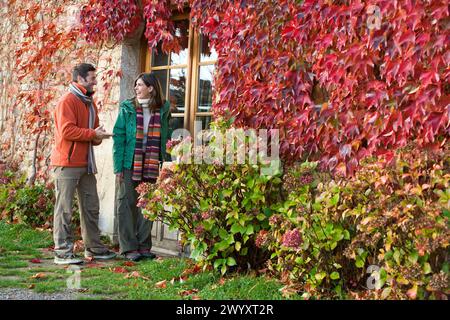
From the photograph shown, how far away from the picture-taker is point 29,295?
153 inches

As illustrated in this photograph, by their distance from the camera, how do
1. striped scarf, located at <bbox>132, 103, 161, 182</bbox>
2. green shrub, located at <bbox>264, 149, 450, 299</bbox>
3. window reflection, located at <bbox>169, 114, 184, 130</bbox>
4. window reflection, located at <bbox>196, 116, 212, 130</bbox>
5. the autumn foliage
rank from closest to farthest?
1. green shrub, located at <bbox>264, 149, 450, 299</bbox>
2. the autumn foliage
3. striped scarf, located at <bbox>132, 103, 161, 182</bbox>
4. window reflection, located at <bbox>196, 116, 212, 130</bbox>
5. window reflection, located at <bbox>169, 114, 184, 130</bbox>

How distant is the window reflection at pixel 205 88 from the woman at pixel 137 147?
1.67 ft

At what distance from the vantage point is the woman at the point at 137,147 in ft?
16.6

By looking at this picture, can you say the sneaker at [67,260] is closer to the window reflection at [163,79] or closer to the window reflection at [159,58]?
the window reflection at [163,79]

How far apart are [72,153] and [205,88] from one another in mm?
1462

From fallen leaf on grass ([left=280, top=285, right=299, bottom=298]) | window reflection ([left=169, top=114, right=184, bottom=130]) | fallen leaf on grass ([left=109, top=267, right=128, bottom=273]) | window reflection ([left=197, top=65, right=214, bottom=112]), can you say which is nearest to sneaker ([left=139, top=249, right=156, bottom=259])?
fallen leaf on grass ([left=109, top=267, right=128, bottom=273])

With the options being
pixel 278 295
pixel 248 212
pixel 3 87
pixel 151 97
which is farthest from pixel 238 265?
Result: pixel 3 87

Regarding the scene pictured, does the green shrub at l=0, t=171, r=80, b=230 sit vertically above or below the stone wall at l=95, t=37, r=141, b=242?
below

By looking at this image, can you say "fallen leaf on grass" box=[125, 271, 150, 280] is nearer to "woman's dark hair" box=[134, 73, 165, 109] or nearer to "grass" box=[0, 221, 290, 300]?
"grass" box=[0, 221, 290, 300]

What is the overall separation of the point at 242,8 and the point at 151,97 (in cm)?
120

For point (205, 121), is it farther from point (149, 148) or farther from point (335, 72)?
point (335, 72)

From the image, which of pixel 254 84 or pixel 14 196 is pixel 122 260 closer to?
pixel 254 84

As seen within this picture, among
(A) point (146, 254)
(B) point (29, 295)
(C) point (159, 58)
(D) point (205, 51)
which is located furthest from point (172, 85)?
(B) point (29, 295)

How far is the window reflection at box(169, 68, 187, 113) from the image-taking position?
5766 mm
